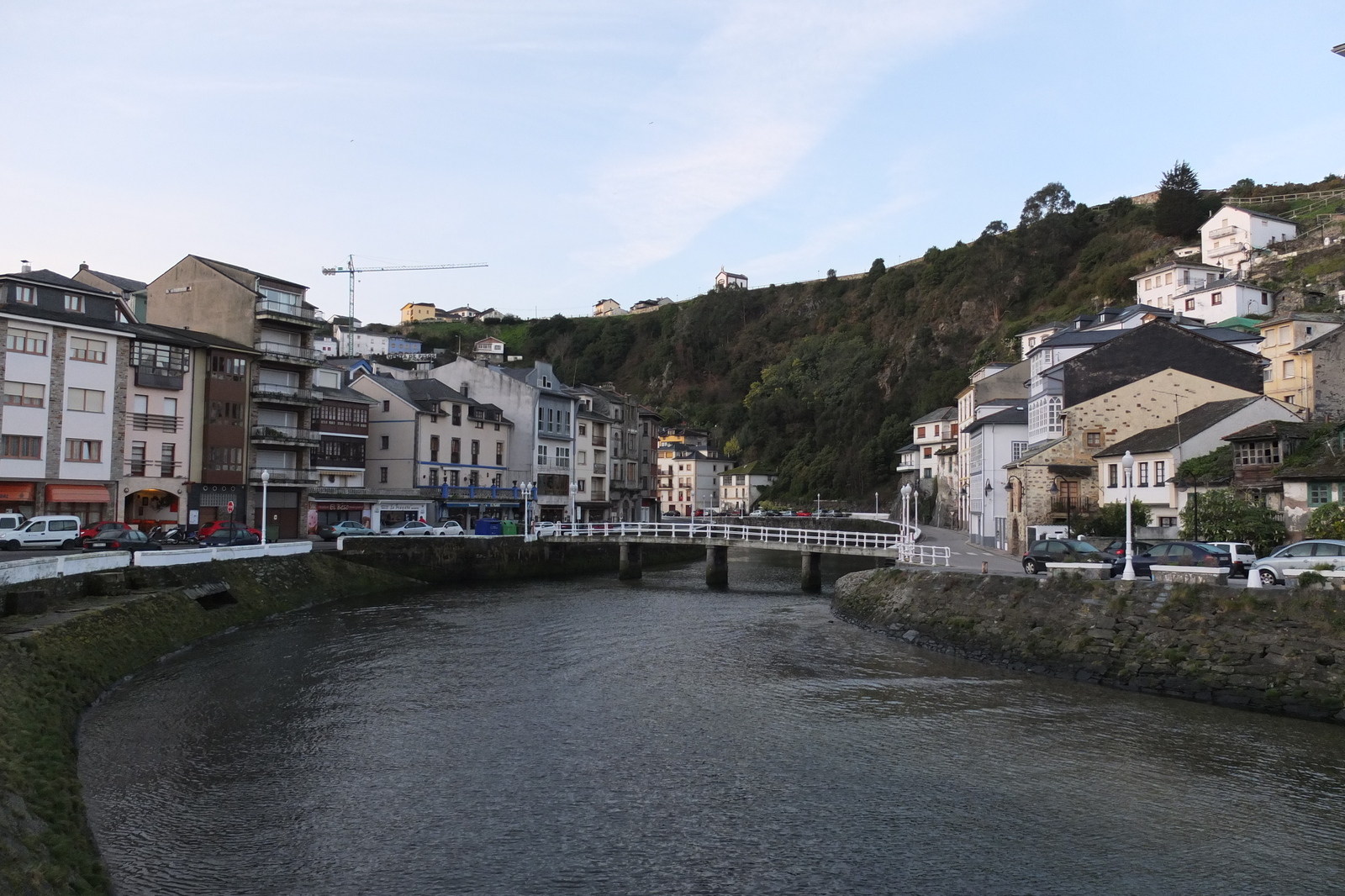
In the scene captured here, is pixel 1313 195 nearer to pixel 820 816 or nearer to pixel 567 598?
pixel 567 598

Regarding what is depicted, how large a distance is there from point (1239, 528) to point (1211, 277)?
67822mm

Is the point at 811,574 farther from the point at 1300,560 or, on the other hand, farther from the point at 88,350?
the point at 88,350

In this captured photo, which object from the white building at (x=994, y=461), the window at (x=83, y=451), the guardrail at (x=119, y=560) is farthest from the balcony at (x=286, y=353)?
the white building at (x=994, y=461)

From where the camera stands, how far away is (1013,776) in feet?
64.3

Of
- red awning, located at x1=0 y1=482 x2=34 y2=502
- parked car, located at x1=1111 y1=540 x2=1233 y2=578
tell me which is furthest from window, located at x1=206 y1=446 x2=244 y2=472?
parked car, located at x1=1111 y1=540 x2=1233 y2=578

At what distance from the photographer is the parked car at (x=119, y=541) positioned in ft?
135

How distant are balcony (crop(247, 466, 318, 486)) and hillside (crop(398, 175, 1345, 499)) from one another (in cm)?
7415

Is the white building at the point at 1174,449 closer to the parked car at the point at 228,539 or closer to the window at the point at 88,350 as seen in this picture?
the parked car at the point at 228,539

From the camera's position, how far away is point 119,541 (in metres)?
41.8

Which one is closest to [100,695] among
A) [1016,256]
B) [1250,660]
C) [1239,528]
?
[1250,660]

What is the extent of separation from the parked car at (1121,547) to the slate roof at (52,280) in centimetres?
5227

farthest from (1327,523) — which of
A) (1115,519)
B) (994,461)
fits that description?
(994,461)

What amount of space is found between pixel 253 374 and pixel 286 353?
9.26 feet

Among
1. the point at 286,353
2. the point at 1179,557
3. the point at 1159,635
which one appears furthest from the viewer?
the point at 286,353
